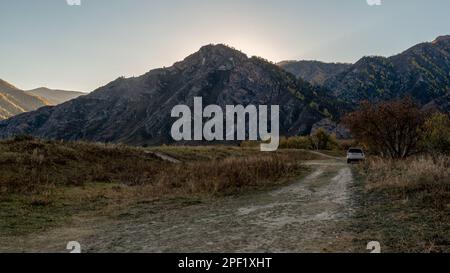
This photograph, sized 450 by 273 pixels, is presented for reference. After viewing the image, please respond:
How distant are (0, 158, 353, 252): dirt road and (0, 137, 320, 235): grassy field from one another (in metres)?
2.26

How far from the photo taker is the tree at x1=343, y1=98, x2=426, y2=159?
3791 centimetres

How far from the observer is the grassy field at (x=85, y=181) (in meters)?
17.0

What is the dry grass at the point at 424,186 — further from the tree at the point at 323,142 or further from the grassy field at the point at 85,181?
the tree at the point at 323,142

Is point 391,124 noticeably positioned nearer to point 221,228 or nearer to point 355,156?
point 355,156

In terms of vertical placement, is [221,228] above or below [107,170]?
above

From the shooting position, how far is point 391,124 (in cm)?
3859

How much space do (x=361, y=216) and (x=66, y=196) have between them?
49.3ft

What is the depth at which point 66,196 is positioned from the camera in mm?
21047

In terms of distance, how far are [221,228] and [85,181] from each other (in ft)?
61.0

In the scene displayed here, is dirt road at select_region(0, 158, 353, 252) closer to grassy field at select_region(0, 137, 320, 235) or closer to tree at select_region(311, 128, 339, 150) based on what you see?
grassy field at select_region(0, 137, 320, 235)

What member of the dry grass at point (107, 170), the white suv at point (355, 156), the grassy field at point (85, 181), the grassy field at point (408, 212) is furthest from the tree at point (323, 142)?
the grassy field at point (408, 212)

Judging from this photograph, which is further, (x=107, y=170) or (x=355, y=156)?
(x=355, y=156)

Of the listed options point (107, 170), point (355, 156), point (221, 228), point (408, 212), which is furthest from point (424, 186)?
point (355, 156)

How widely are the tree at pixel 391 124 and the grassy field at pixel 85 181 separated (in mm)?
10950
